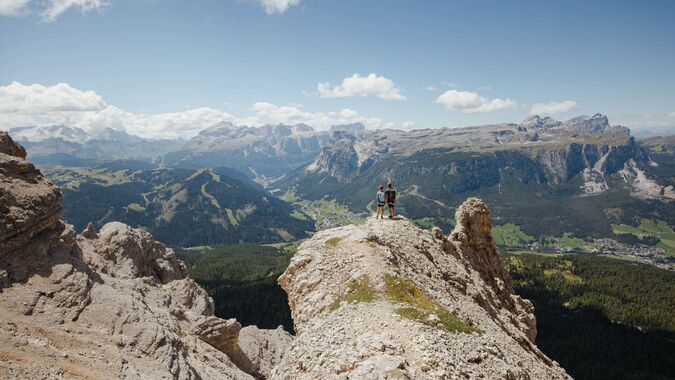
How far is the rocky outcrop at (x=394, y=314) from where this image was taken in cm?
2255

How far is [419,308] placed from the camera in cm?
2823

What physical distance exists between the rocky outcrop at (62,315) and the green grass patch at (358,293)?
720 inches

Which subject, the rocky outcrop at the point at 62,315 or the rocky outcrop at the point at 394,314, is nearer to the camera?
the rocky outcrop at the point at 394,314

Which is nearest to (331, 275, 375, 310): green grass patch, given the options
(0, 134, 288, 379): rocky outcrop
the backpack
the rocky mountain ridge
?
the rocky mountain ridge

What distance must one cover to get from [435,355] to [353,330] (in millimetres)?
6249

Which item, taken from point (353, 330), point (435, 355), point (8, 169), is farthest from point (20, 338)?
point (435, 355)

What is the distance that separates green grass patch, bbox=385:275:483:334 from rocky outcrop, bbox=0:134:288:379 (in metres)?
22.8

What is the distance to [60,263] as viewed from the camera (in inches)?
1617

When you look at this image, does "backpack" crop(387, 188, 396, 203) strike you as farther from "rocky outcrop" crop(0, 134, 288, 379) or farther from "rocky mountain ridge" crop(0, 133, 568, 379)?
"rocky outcrop" crop(0, 134, 288, 379)

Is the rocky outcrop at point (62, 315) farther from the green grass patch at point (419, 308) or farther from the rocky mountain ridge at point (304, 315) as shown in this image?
the green grass patch at point (419, 308)

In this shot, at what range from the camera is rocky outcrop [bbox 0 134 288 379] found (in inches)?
1211

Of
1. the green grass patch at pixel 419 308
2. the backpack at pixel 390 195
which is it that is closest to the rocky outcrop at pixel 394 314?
the green grass patch at pixel 419 308

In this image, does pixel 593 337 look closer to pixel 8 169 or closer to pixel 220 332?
pixel 220 332

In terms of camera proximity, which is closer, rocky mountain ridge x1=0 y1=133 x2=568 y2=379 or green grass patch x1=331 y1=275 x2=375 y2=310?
rocky mountain ridge x1=0 y1=133 x2=568 y2=379
